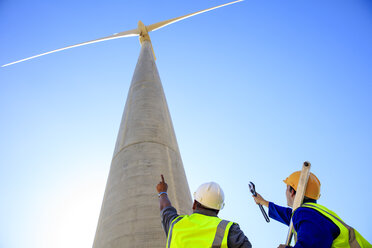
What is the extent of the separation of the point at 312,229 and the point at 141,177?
10.5ft

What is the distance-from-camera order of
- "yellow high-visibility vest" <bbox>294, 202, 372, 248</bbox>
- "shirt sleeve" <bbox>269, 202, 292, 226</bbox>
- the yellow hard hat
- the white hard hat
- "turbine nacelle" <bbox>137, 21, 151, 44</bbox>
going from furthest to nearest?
"turbine nacelle" <bbox>137, 21, 151, 44</bbox> → "shirt sleeve" <bbox>269, 202, 292, 226</bbox> → the white hard hat → the yellow hard hat → "yellow high-visibility vest" <bbox>294, 202, 372, 248</bbox>

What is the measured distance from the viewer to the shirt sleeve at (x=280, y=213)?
380 centimetres

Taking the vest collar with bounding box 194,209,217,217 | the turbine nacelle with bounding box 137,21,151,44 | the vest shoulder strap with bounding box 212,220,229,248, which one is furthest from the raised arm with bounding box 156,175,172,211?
the turbine nacelle with bounding box 137,21,151,44

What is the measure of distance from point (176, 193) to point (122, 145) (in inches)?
65.9

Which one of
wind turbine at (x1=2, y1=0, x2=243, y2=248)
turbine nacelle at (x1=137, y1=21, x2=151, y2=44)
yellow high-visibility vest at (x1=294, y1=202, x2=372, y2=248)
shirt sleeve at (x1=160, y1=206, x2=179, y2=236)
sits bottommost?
yellow high-visibility vest at (x1=294, y1=202, x2=372, y2=248)

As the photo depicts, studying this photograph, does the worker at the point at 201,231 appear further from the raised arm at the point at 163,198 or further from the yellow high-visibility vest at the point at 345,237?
the yellow high-visibility vest at the point at 345,237

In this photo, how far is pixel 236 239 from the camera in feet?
8.85

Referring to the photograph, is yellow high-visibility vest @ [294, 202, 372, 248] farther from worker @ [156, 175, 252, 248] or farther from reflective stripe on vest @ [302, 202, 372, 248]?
worker @ [156, 175, 252, 248]

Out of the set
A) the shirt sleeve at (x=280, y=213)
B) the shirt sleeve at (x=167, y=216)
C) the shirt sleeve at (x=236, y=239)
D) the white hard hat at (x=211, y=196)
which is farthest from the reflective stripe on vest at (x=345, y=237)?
the shirt sleeve at (x=167, y=216)

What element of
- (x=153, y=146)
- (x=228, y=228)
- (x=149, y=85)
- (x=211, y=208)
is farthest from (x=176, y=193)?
(x=149, y=85)

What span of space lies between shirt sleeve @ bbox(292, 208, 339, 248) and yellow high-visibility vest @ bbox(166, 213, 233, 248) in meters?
0.62

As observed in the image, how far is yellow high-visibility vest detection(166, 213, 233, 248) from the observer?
105 inches

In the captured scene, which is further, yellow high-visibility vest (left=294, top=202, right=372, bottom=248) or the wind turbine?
the wind turbine

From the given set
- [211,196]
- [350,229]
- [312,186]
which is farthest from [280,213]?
[350,229]
